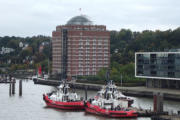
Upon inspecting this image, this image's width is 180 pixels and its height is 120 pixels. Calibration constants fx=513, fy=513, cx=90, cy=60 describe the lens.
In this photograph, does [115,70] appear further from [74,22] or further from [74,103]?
[74,103]

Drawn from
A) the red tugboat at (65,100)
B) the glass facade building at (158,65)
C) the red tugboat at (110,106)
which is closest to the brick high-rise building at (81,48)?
the glass facade building at (158,65)

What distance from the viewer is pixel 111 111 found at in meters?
75.9

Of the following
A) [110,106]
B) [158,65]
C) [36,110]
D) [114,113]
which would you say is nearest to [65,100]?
[36,110]

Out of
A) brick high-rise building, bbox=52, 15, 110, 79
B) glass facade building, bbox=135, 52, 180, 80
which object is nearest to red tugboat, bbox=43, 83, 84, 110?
glass facade building, bbox=135, 52, 180, 80

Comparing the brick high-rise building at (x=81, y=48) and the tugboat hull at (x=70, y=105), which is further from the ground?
the brick high-rise building at (x=81, y=48)

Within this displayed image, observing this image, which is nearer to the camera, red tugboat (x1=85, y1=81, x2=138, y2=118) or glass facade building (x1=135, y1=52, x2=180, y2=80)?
red tugboat (x1=85, y1=81, x2=138, y2=118)

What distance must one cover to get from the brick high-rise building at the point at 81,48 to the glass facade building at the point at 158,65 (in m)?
42.7

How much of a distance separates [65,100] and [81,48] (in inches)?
3122

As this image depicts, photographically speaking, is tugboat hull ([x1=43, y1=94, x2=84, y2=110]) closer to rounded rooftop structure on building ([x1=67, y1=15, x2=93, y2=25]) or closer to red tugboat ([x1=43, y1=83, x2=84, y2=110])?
red tugboat ([x1=43, y1=83, x2=84, y2=110])

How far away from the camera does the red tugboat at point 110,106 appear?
75.0m

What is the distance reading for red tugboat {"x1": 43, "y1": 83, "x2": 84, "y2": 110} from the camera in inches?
3369

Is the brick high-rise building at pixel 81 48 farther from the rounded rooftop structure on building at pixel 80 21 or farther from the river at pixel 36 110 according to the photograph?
the river at pixel 36 110

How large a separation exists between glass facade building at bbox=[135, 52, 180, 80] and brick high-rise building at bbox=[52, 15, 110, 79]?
1680 inches

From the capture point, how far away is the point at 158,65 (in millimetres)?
119312
